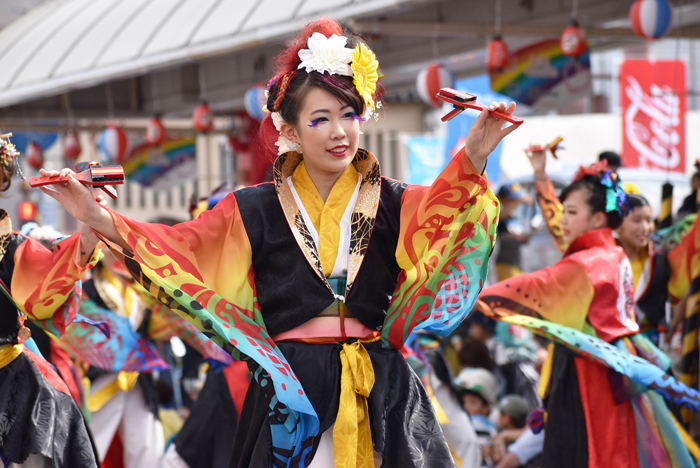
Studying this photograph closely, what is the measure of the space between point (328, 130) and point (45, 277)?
1.06 metres

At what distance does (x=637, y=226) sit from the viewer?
445cm

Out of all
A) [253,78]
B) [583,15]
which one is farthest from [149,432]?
[253,78]

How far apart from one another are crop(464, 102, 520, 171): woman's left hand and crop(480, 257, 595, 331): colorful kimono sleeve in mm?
1458

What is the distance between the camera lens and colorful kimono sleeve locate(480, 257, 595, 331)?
3648mm

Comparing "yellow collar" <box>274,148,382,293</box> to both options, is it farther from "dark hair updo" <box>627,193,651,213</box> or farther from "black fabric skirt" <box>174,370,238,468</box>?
"dark hair updo" <box>627,193,651,213</box>

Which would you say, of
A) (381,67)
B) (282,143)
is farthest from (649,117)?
(282,143)

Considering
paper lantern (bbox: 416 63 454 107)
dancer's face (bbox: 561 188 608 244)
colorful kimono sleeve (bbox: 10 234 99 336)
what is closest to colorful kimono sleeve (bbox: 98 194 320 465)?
colorful kimono sleeve (bbox: 10 234 99 336)

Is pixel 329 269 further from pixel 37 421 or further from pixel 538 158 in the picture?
pixel 538 158

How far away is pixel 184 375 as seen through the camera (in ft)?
20.5

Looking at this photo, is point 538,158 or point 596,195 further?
point 538,158

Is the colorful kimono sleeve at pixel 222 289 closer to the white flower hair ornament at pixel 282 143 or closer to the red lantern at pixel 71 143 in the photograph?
the white flower hair ornament at pixel 282 143

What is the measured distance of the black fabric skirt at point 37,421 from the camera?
2.80 m

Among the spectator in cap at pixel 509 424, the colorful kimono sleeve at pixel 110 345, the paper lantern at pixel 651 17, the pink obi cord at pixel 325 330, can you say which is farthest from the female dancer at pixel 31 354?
the paper lantern at pixel 651 17

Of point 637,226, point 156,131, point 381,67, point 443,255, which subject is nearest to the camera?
point 443,255
